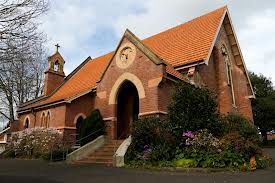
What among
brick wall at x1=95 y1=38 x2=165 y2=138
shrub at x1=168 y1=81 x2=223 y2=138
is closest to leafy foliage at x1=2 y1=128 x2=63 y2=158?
brick wall at x1=95 y1=38 x2=165 y2=138

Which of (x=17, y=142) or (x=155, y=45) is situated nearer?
(x=17, y=142)

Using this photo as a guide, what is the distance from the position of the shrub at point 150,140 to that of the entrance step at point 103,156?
144 centimetres

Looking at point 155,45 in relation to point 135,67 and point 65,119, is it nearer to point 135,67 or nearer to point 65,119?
point 135,67

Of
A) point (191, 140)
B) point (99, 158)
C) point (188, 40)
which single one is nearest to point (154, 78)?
point (191, 140)

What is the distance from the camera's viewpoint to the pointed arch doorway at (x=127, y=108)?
18391 mm

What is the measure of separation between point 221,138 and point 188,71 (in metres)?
6.52

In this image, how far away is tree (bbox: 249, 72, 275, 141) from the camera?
41469mm

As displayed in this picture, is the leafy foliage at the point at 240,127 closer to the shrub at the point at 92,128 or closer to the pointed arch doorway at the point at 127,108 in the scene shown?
the pointed arch doorway at the point at 127,108

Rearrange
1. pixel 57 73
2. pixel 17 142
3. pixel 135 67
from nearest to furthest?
pixel 135 67, pixel 17 142, pixel 57 73

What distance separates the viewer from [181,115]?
1164 centimetres

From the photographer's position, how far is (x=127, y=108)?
18.7 metres

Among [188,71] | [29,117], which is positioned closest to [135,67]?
[188,71]

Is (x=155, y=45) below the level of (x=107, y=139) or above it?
above

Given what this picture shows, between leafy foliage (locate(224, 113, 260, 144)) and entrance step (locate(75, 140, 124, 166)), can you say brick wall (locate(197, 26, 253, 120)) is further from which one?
entrance step (locate(75, 140, 124, 166))
